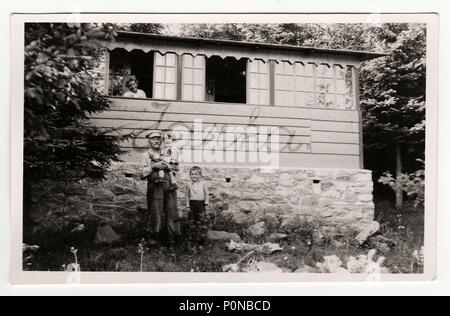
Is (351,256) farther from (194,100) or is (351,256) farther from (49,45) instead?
(49,45)

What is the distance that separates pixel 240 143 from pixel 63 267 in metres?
1.78

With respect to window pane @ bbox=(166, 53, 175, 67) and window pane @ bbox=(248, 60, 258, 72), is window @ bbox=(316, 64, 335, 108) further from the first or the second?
window pane @ bbox=(166, 53, 175, 67)

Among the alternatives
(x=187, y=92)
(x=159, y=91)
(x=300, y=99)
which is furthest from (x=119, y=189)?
(x=300, y=99)

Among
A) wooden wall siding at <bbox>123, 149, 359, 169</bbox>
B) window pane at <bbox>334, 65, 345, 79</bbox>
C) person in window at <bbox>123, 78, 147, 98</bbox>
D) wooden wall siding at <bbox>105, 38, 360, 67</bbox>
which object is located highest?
wooden wall siding at <bbox>105, 38, 360, 67</bbox>

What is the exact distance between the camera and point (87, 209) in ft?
14.0

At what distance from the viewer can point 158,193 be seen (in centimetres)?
434

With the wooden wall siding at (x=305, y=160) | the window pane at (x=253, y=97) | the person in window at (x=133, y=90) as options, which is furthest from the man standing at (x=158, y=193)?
the window pane at (x=253, y=97)

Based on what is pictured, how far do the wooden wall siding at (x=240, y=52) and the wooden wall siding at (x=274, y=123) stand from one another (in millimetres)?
443

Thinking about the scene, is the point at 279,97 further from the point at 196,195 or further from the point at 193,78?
the point at 196,195

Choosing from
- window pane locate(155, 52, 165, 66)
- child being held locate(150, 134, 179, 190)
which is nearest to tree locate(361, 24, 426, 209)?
child being held locate(150, 134, 179, 190)

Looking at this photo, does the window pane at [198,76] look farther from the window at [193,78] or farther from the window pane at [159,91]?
the window pane at [159,91]

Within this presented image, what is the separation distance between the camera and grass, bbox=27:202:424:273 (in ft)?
13.7
